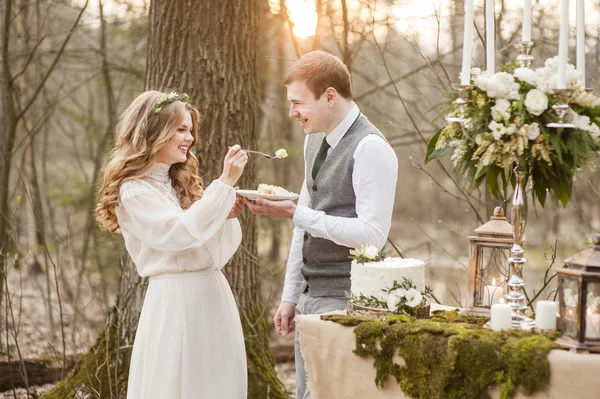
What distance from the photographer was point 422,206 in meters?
13.0

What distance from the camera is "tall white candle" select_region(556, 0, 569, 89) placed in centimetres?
237

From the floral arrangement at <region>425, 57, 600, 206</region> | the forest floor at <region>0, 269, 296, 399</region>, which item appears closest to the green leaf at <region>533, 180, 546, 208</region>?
the floral arrangement at <region>425, 57, 600, 206</region>

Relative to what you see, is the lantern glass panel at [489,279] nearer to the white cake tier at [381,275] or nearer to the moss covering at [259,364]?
the white cake tier at [381,275]

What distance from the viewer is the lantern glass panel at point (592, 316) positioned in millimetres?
2373

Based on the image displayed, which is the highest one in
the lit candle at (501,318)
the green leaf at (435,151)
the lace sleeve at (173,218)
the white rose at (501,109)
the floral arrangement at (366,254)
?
the white rose at (501,109)

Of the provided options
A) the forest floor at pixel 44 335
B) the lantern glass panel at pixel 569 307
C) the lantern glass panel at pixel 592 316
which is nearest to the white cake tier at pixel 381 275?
the lantern glass panel at pixel 569 307

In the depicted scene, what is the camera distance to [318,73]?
333 centimetres

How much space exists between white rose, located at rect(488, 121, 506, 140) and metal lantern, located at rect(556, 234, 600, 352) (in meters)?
0.47

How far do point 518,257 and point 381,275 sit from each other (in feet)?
1.68

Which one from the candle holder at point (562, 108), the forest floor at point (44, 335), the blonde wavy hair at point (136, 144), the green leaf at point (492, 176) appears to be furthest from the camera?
the forest floor at point (44, 335)

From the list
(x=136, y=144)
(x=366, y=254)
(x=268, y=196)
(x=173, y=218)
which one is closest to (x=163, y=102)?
(x=136, y=144)

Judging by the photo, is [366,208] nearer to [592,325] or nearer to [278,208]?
[278,208]

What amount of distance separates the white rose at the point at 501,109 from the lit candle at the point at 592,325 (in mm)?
706

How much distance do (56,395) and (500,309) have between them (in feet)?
11.4
